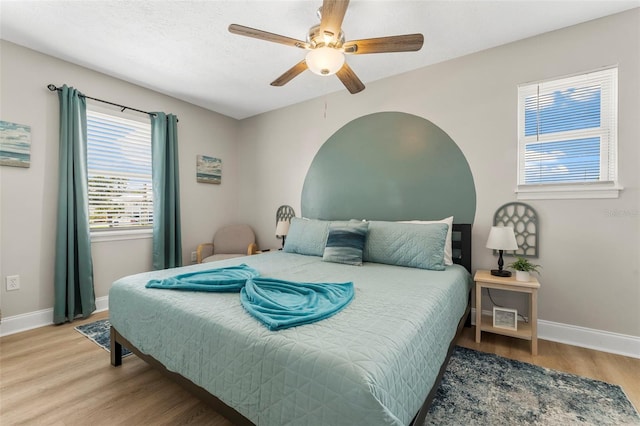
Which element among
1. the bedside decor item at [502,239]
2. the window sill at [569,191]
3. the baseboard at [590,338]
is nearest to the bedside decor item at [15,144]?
the bedside decor item at [502,239]

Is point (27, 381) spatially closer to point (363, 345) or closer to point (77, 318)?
point (77, 318)

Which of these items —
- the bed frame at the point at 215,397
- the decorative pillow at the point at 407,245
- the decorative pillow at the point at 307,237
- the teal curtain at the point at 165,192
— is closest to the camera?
the bed frame at the point at 215,397

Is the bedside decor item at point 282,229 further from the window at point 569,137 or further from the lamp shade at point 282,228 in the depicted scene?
the window at point 569,137

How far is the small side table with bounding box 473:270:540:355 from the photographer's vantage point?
2.16 meters

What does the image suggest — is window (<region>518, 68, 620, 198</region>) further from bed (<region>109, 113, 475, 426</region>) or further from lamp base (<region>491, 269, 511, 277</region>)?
lamp base (<region>491, 269, 511, 277</region>)

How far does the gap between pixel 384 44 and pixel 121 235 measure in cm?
342

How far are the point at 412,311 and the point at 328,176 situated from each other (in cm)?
246

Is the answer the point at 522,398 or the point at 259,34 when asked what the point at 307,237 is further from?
the point at 522,398

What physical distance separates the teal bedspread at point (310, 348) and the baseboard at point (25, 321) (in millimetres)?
1458

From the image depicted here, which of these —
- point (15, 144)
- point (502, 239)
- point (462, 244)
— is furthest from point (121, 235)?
point (502, 239)

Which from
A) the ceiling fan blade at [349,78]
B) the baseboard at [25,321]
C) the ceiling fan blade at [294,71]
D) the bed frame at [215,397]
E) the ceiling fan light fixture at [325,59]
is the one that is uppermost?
the ceiling fan blade at [294,71]

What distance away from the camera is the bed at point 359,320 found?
987mm

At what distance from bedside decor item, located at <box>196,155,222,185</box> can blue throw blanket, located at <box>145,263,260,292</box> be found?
2.42 meters

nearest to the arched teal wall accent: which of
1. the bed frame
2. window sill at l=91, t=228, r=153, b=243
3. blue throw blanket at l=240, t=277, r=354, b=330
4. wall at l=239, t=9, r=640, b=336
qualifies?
wall at l=239, t=9, r=640, b=336
